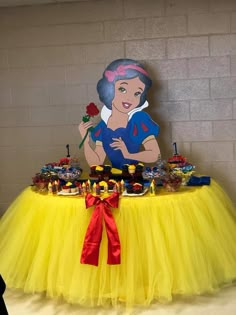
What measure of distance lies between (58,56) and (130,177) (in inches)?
54.3

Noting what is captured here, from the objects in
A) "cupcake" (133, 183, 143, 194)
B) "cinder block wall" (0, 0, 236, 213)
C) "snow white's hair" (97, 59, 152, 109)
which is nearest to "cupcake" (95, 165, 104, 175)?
"cupcake" (133, 183, 143, 194)

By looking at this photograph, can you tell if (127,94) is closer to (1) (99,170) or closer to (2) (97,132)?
(2) (97,132)

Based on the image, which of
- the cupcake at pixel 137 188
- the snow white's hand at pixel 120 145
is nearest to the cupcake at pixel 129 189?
the cupcake at pixel 137 188

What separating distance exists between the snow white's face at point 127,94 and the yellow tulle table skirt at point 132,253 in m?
0.74

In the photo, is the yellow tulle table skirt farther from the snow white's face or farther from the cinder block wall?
the cinder block wall

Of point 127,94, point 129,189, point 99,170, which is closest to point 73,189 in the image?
point 99,170

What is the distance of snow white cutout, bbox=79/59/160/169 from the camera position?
3.07 metres

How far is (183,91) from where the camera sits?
3514 millimetres

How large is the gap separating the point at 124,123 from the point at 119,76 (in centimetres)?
35

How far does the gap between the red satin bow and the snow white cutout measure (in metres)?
0.62

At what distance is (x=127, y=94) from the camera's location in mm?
3080

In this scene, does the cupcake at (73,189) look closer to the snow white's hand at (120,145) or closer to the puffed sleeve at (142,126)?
the snow white's hand at (120,145)

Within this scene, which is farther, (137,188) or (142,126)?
(142,126)

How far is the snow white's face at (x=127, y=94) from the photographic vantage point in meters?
3.08
